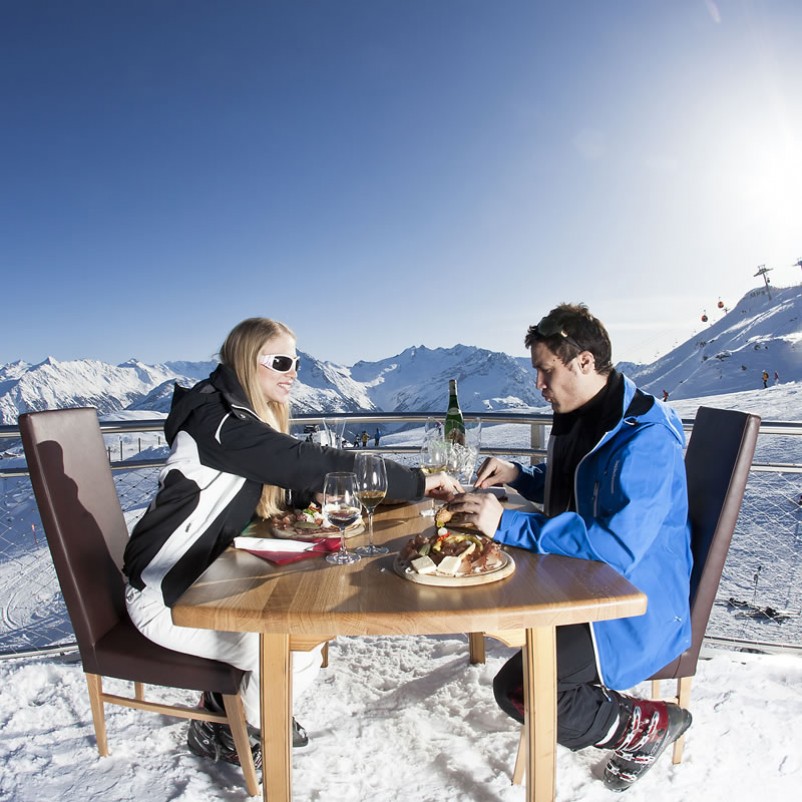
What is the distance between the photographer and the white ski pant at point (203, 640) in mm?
1599

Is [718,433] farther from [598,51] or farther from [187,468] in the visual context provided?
[598,51]

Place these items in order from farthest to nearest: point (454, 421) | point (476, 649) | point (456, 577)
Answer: point (476, 649) → point (454, 421) → point (456, 577)

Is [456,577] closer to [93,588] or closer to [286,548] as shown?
[286,548]

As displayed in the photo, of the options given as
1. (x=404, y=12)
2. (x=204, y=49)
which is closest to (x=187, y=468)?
(x=404, y=12)

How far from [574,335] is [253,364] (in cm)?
104

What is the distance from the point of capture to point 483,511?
1.37 m

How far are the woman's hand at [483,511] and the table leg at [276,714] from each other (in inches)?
19.8

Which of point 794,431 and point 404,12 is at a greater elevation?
point 404,12

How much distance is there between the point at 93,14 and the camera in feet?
26.0

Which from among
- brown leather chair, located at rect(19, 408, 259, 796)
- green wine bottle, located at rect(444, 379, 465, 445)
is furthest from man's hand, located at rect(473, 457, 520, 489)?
brown leather chair, located at rect(19, 408, 259, 796)

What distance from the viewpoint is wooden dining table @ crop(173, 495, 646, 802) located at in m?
1.02

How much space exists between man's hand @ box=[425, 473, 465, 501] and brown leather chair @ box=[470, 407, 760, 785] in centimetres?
74

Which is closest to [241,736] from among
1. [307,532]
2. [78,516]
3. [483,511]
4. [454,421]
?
[307,532]

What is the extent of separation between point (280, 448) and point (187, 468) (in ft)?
0.86
